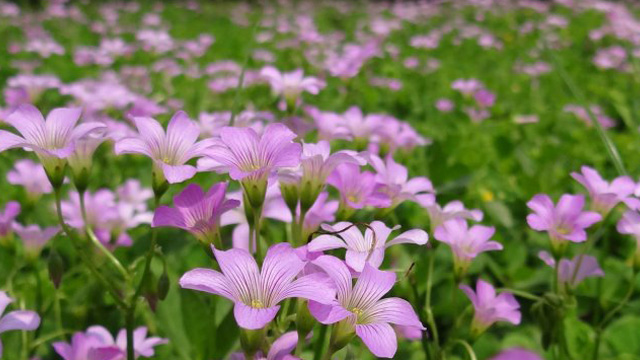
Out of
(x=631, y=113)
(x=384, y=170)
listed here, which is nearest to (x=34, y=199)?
(x=384, y=170)

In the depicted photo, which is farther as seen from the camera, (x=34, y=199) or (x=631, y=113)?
(x=631, y=113)

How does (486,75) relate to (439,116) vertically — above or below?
below

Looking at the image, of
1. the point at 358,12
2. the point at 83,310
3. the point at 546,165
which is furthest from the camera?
the point at 358,12

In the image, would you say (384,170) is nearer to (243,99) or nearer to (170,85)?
(243,99)

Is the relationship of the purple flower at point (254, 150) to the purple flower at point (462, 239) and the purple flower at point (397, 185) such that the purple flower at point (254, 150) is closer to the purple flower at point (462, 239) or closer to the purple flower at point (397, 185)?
the purple flower at point (397, 185)

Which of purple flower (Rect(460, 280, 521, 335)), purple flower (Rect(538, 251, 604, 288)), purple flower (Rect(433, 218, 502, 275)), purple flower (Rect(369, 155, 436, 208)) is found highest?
purple flower (Rect(369, 155, 436, 208))

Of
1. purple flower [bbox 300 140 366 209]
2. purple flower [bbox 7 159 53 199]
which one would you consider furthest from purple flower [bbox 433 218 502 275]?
purple flower [bbox 7 159 53 199]

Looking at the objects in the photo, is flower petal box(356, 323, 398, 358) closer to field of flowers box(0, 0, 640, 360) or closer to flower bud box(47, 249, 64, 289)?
field of flowers box(0, 0, 640, 360)
